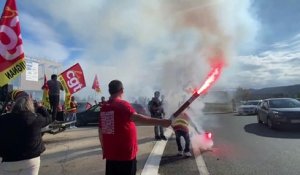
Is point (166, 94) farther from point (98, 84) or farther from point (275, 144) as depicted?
point (275, 144)

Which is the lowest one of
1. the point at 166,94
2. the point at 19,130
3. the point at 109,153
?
the point at 109,153

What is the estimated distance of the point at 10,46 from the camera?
7.51 metres

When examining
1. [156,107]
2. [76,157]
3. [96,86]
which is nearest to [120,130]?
[76,157]


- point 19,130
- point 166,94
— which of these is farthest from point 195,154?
point 166,94

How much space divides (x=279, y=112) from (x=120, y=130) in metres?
13.3

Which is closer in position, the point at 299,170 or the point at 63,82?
the point at 299,170

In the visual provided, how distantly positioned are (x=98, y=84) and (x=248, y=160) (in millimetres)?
19367

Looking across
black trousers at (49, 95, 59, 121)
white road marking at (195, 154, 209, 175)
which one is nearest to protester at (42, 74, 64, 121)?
black trousers at (49, 95, 59, 121)

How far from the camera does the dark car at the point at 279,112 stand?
16047mm

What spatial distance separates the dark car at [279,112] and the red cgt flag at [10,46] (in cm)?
1169

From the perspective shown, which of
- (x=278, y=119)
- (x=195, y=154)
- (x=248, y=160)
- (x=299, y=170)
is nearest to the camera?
(x=299, y=170)

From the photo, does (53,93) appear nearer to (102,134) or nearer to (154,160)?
(154,160)

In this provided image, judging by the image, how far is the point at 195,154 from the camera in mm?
9953

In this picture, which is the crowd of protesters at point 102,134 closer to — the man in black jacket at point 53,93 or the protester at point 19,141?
the protester at point 19,141
